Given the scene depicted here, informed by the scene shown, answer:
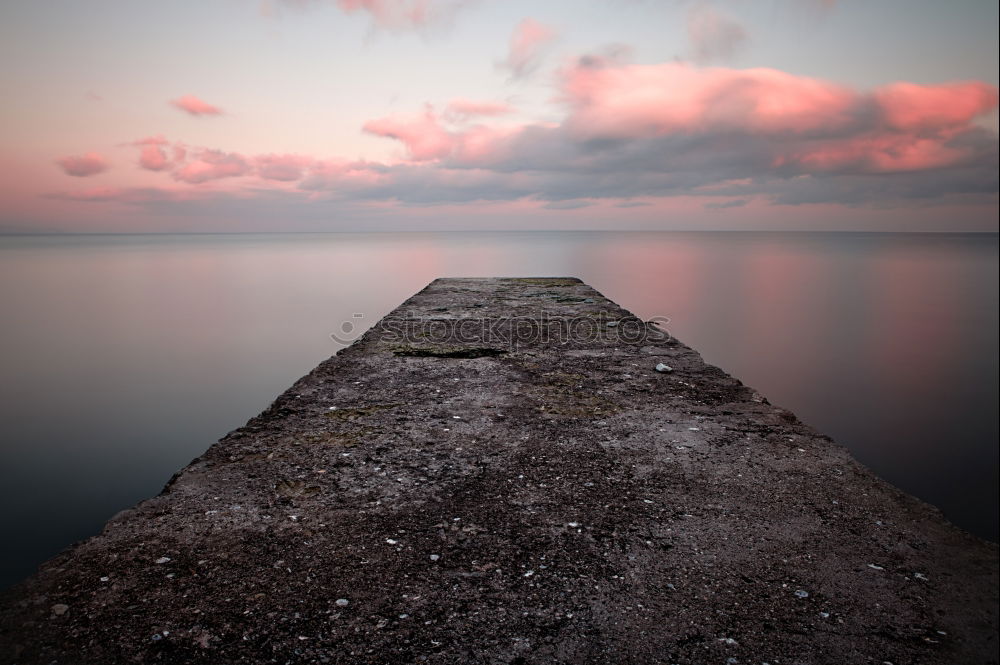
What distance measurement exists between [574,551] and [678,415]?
5.23 feet

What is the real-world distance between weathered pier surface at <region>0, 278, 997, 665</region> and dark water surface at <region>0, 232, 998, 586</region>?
311 centimetres

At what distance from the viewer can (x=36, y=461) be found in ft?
17.8

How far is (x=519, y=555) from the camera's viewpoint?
196cm

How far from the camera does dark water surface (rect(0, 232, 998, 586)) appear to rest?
17.0 feet

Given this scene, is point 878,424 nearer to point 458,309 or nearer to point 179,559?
point 458,309

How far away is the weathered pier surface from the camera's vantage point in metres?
1.58

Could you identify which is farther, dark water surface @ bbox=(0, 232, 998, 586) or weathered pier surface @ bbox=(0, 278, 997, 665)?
dark water surface @ bbox=(0, 232, 998, 586)

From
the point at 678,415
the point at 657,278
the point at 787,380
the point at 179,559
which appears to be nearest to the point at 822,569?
the point at 678,415

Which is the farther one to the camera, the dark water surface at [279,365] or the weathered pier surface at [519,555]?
the dark water surface at [279,365]

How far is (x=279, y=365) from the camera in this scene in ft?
31.1

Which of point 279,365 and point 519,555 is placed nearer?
point 519,555

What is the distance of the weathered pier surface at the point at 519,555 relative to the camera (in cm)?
158

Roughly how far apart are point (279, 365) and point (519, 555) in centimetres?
853

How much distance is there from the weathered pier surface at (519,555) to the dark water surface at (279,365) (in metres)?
3.11
